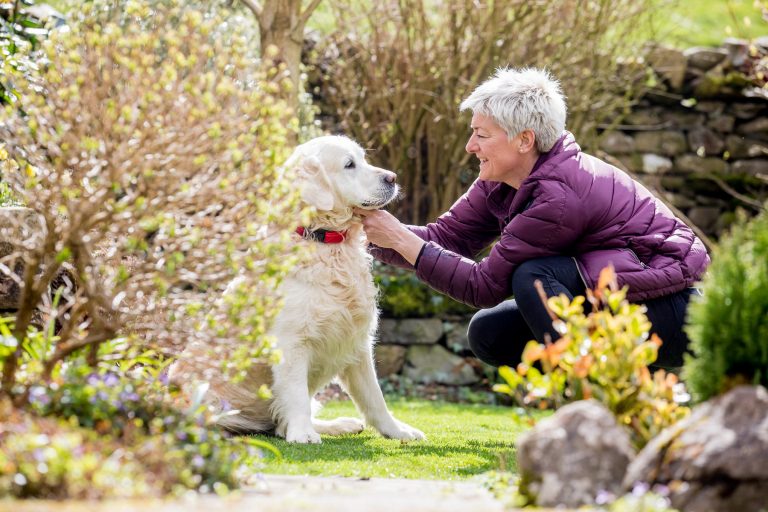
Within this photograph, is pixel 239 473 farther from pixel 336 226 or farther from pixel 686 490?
pixel 336 226

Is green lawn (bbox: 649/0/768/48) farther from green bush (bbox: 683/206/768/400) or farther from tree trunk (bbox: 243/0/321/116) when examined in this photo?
green bush (bbox: 683/206/768/400)

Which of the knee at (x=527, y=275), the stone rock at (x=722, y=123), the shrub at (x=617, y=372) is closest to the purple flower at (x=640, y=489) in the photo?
the shrub at (x=617, y=372)

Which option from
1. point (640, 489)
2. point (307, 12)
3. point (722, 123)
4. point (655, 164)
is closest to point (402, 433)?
point (640, 489)

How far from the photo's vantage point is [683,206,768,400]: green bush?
277 cm

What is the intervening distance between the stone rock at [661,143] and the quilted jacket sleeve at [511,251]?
5024 millimetres

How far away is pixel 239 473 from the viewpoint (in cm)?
310

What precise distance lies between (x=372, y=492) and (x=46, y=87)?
1.81 metres

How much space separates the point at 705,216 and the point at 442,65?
298cm

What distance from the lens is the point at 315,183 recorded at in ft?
14.9

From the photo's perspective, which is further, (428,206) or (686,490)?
(428,206)

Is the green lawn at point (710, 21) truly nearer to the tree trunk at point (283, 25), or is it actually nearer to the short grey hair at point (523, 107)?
the tree trunk at point (283, 25)

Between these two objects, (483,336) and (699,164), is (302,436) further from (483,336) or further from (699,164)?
(699,164)

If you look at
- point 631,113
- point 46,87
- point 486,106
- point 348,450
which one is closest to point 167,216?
point 46,87

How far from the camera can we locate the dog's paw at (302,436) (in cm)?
436
